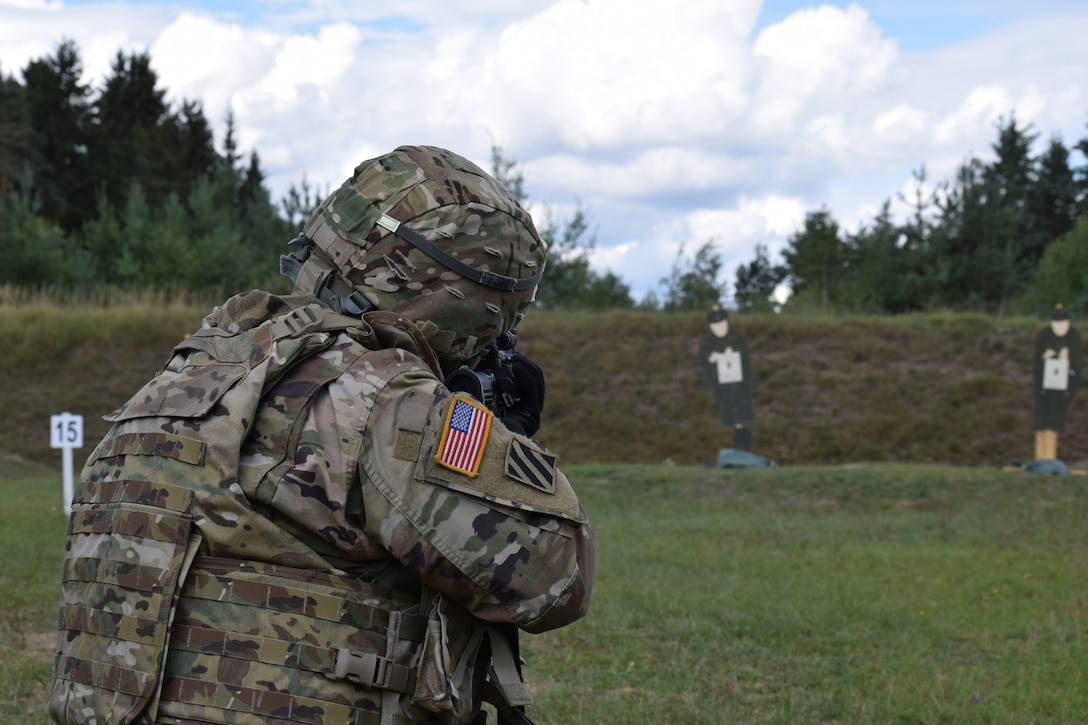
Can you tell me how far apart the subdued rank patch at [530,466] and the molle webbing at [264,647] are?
380 millimetres

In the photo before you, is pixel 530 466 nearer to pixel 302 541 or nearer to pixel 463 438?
pixel 463 438

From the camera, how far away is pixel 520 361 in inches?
103

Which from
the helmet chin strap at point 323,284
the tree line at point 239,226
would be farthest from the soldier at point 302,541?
the tree line at point 239,226

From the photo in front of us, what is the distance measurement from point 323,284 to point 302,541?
56 centimetres

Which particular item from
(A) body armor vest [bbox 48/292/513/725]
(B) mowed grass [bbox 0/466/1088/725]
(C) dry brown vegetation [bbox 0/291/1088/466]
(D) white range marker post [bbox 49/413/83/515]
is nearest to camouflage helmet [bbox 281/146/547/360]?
(A) body armor vest [bbox 48/292/513/725]

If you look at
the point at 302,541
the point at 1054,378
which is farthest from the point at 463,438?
the point at 1054,378

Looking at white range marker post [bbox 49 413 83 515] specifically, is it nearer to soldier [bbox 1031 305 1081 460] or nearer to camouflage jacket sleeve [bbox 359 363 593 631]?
camouflage jacket sleeve [bbox 359 363 593 631]

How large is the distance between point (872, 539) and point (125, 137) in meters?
36.6

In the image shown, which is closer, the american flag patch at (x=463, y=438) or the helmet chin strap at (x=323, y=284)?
the american flag patch at (x=463, y=438)

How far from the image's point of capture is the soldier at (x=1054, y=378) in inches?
598

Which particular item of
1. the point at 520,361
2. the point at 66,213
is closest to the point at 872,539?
the point at 520,361

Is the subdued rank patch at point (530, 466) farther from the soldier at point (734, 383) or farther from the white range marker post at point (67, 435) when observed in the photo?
the soldier at point (734, 383)

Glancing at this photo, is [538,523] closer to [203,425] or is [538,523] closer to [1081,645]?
[203,425]

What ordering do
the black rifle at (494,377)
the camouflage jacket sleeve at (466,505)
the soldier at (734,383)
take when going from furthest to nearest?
the soldier at (734,383) → the black rifle at (494,377) → the camouflage jacket sleeve at (466,505)
